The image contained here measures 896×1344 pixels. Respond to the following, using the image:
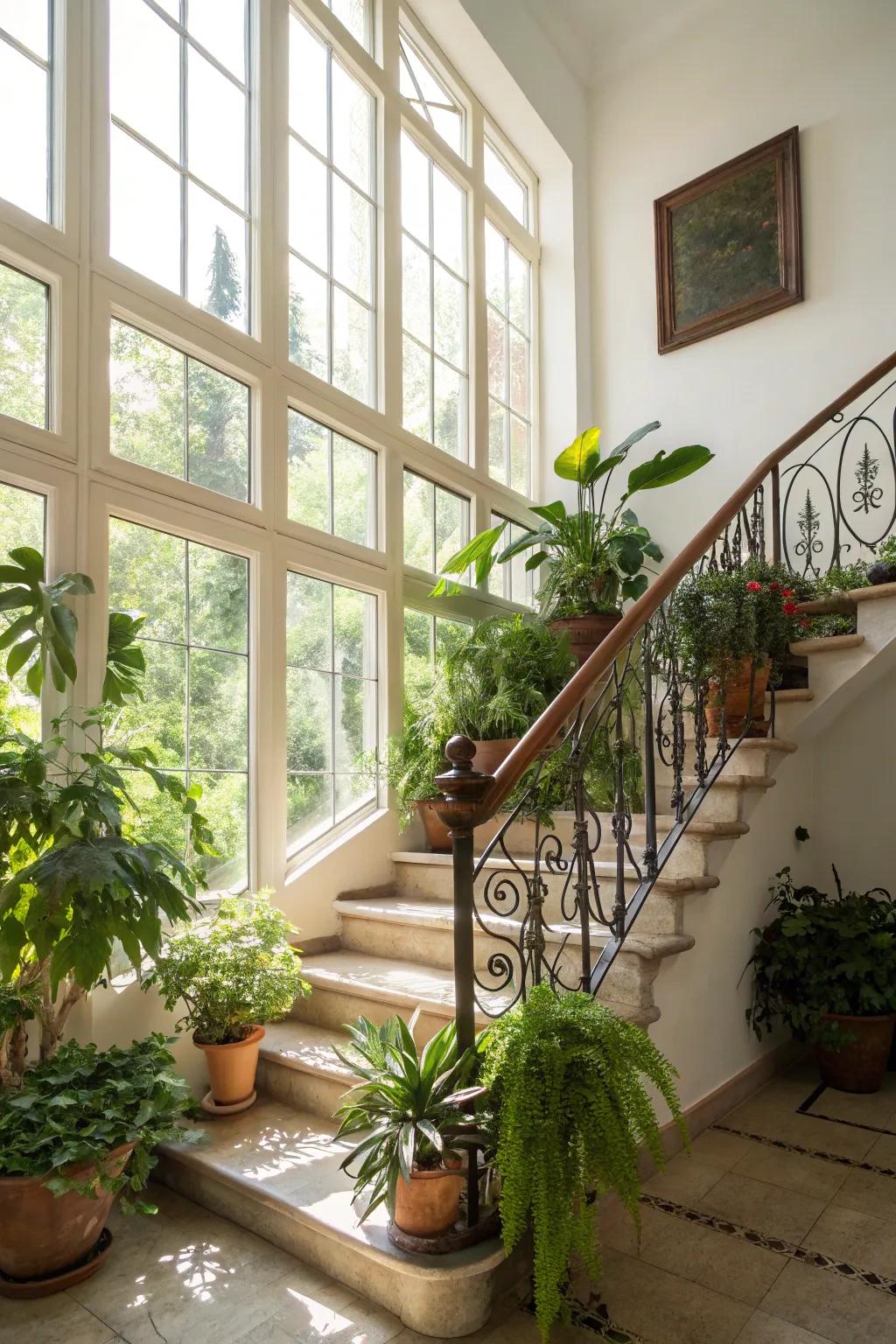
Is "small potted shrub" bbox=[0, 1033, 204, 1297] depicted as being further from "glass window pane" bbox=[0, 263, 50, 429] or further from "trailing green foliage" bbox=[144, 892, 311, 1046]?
"glass window pane" bbox=[0, 263, 50, 429]

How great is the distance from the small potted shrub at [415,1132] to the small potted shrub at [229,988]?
2.23 feet

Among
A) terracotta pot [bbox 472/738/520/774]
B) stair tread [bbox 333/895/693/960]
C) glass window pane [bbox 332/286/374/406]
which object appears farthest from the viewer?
glass window pane [bbox 332/286/374/406]

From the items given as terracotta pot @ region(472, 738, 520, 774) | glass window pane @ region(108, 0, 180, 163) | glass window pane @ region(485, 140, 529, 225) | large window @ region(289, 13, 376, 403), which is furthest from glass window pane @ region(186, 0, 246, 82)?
terracotta pot @ region(472, 738, 520, 774)

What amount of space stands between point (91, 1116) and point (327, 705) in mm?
1986

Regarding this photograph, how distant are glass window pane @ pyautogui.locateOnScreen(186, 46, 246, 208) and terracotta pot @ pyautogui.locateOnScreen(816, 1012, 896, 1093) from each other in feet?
13.6

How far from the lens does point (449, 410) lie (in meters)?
5.02

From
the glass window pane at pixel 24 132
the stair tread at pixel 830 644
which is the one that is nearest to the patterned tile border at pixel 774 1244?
the stair tread at pixel 830 644

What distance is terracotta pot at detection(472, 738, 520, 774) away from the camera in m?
3.94

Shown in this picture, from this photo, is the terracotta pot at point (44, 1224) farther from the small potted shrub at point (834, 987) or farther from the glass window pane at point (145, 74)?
the glass window pane at point (145, 74)

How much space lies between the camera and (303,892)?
3650 mm

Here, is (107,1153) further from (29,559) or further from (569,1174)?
(29,559)

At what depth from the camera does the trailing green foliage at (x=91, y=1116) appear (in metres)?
2.15

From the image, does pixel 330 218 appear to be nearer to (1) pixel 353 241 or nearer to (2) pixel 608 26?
(1) pixel 353 241

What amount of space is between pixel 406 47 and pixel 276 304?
7.54 ft
